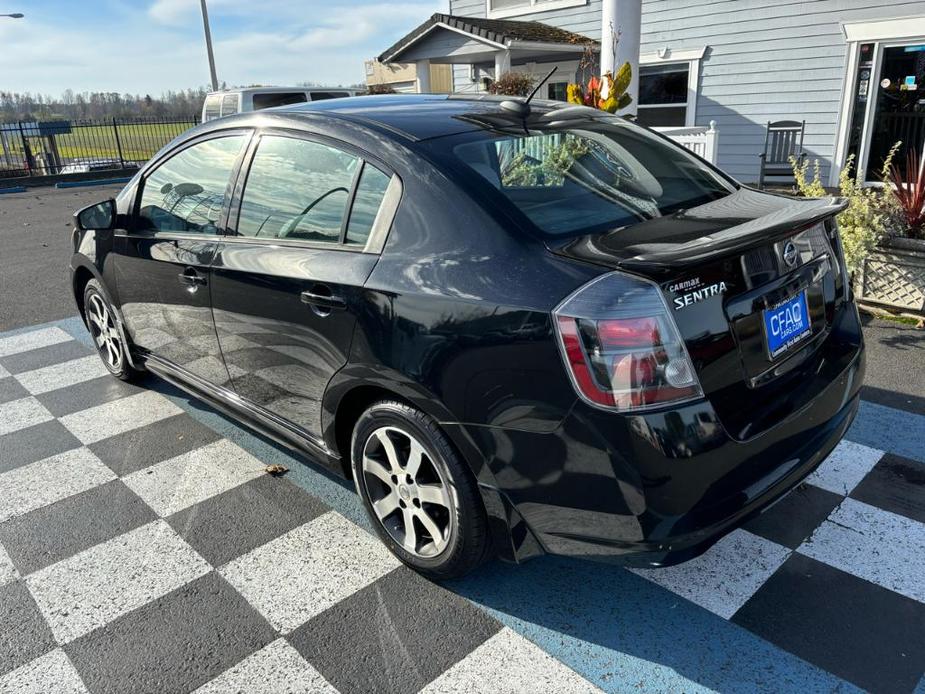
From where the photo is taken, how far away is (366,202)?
245cm

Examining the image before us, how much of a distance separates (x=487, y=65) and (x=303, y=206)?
13541 millimetres

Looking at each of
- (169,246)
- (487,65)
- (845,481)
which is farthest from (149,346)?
(487,65)

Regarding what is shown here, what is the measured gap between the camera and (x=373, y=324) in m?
2.30

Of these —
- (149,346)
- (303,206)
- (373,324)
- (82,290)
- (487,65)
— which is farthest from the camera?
(487,65)

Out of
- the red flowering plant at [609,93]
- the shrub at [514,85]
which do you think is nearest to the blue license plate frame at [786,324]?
the red flowering plant at [609,93]

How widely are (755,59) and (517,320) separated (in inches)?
432

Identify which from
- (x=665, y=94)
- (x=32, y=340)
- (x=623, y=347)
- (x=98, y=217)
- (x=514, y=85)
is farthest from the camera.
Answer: (x=665, y=94)

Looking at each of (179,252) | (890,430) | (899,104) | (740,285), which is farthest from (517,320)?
(899,104)

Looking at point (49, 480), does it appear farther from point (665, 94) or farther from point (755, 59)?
point (665, 94)

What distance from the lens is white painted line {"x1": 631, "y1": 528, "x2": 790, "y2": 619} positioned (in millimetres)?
2369

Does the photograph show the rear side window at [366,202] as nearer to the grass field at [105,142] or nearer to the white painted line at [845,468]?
the white painted line at [845,468]

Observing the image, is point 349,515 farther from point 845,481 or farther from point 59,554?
point 845,481

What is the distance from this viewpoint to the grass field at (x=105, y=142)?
19.6 meters

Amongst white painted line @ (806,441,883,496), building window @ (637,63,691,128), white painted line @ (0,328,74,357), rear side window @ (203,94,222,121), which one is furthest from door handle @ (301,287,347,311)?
rear side window @ (203,94,222,121)
